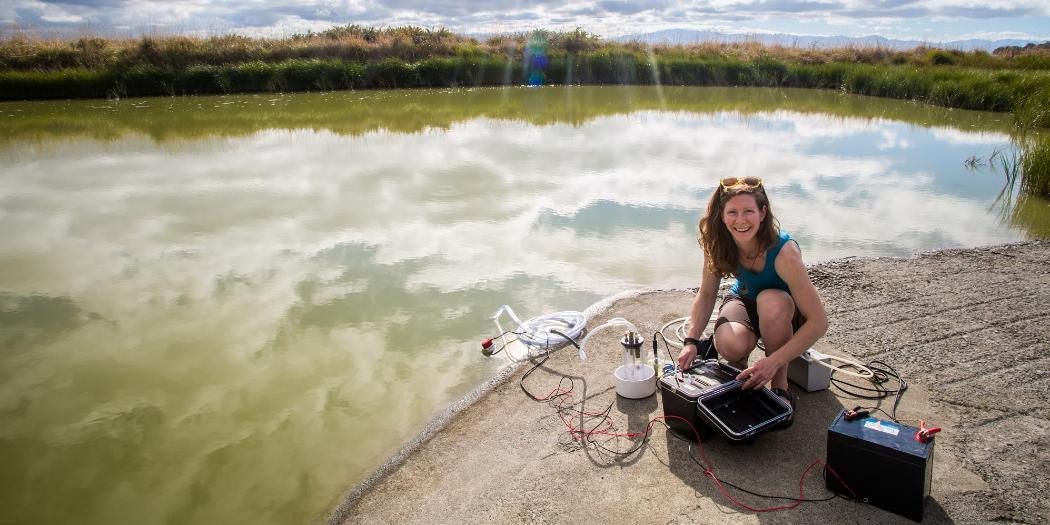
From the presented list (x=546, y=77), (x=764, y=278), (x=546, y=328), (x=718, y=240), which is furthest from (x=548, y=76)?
(x=764, y=278)

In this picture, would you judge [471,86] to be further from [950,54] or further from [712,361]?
[712,361]

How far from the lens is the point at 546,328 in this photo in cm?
374

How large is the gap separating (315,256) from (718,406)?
3.71 metres

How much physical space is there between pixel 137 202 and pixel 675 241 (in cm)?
577

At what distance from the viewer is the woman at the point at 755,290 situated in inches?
99.5

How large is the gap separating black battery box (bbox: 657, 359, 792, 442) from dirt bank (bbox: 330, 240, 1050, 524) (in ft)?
0.29

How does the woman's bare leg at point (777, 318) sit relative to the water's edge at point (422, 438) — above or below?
above

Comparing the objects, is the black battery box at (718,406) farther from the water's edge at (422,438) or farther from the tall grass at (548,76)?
the tall grass at (548,76)

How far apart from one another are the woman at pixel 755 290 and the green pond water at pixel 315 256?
1303mm

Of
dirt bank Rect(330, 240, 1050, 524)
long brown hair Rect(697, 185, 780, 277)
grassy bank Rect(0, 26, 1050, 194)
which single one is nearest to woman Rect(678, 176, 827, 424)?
long brown hair Rect(697, 185, 780, 277)

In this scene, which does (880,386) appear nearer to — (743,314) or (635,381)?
(743,314)

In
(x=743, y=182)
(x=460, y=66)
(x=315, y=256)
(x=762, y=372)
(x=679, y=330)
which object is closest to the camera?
(x=762, y=372)

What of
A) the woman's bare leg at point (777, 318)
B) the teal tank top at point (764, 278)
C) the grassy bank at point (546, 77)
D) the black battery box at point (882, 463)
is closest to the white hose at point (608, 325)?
the teal tank top at point (764, 278)

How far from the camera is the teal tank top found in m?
2.64
